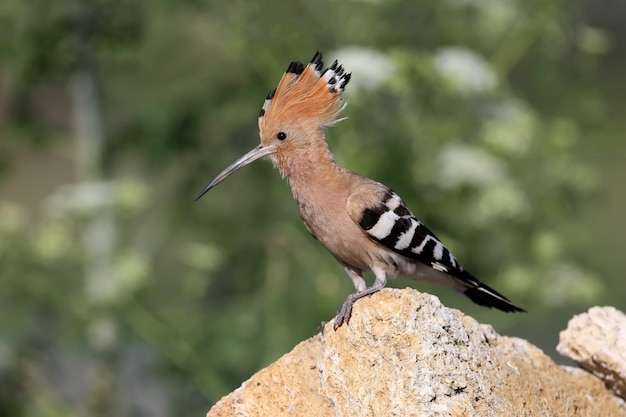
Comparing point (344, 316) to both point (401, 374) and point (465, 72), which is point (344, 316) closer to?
point (401, 374)

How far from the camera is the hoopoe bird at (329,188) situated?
308 centimetres

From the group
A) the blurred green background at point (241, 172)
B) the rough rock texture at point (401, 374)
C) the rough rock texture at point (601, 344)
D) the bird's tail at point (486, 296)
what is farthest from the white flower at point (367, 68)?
the rough rock texture at point (401, 374)

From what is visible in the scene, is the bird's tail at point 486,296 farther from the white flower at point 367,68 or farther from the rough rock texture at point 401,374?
the white flower at point 367,68

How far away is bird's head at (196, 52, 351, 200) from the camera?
3080mm

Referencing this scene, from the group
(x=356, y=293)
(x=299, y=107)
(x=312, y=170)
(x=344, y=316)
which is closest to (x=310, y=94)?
(x=299, y=107)

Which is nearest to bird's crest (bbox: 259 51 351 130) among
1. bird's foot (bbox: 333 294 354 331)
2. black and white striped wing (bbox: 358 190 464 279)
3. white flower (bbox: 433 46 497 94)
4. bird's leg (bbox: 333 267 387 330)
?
black and white striped wing (bbox: 358 190 464 279)

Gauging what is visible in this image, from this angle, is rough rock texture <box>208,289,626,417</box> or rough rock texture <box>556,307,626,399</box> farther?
rough rock texture <box>556,307,626,399</box>

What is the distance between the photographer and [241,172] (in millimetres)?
6113

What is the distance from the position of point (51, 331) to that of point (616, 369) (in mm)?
3476

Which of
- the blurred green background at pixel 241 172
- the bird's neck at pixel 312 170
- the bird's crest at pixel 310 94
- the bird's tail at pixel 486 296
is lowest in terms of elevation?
the bird's neck at pixel 312 170

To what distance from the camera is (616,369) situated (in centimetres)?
289

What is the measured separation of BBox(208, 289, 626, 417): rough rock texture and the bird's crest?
65cm

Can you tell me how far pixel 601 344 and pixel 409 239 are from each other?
0.62 metres

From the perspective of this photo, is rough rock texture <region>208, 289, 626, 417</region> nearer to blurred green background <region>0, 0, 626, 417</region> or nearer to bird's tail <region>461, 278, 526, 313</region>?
bird's tail <region>461, 278, 526, 313</region>
